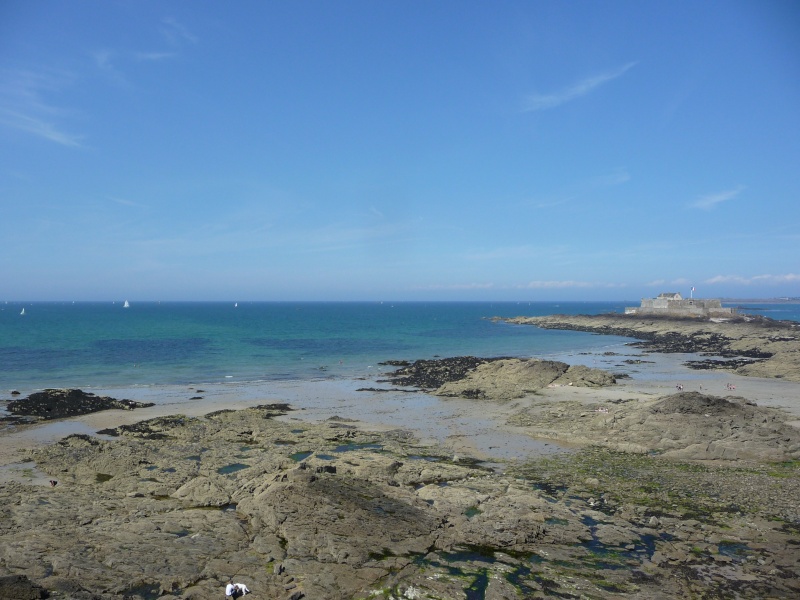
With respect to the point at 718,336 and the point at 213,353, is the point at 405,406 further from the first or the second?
the point at 718,336

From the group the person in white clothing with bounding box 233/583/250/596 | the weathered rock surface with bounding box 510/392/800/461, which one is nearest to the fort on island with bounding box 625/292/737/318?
the weathered rock surface with bounding box 510/392/800/461

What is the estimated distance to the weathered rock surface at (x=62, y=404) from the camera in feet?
93.1

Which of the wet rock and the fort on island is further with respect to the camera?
the fort on island

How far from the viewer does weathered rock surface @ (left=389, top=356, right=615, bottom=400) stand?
1405 inches

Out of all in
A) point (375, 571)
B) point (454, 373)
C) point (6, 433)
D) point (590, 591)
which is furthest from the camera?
point (454, 373)

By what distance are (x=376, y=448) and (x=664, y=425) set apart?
12.3 metres

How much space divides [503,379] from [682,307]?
292ft

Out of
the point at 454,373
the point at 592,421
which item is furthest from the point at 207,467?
the point at 454,373

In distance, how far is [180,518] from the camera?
13484 millimetres

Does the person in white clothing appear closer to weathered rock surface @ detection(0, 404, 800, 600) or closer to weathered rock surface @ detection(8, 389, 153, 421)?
weathered rock surface @ detection(0, 404, 800, 600)

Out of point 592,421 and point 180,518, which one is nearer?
point 180,518

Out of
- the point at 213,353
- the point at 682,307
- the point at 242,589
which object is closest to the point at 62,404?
the point at 242,589

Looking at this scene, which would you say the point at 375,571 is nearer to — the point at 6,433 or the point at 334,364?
the point at 6,433

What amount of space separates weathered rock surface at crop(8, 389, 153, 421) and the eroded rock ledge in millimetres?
47326
